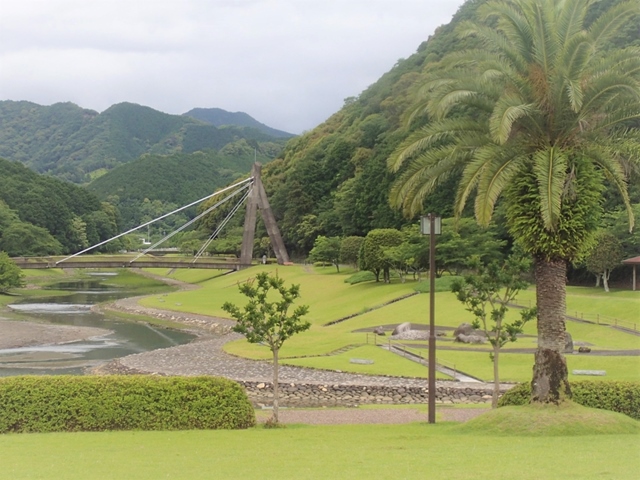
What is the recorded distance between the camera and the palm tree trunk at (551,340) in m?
14.1

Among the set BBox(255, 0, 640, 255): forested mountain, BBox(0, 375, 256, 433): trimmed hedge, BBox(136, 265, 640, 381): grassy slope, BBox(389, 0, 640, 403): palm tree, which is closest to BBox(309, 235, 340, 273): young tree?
BBox(255, 0, 640, 255): forested mountain

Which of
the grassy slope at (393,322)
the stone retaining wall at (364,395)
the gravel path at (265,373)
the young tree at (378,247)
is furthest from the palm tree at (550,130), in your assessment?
the young tree at (378,247)

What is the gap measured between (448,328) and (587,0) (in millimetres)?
22926

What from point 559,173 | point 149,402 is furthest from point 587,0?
point 149,402

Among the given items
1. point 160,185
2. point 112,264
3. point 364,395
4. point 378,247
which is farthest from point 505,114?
point 160,185

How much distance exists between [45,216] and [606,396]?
106 metres

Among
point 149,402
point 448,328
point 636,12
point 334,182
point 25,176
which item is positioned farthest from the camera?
point 25,176

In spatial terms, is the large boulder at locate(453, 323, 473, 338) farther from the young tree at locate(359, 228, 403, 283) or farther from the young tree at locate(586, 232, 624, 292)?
the young tree at locate(359, 228, 403, 283)

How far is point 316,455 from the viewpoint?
11703 millimetres

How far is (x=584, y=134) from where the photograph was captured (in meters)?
14.4

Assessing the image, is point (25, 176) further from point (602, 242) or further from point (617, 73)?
point (617, 73)

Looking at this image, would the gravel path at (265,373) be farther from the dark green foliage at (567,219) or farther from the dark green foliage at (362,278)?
the dark green foliage at (362,278)

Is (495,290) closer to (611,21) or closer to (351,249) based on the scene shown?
(611,21)

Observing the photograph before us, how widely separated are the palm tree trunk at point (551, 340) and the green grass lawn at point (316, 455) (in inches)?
52.6
